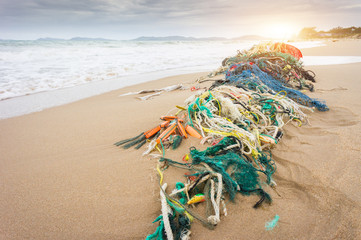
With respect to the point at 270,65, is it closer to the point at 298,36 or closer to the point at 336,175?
the point at 336,175

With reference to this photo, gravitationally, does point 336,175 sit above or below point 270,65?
below

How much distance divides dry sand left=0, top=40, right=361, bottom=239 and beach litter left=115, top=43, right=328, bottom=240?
9 centimetres

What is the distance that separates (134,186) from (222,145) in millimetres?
838

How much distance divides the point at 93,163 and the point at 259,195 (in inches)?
63.9

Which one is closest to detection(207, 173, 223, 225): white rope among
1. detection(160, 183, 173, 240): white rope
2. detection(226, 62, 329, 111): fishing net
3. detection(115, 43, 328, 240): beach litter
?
detection(115, 43, 328, 240): beach litter

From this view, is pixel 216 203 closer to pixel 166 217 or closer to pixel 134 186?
pixel 166 217

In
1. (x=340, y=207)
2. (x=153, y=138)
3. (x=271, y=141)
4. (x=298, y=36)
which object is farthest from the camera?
(x=298, y=36)

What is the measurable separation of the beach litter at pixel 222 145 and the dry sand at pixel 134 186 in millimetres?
86

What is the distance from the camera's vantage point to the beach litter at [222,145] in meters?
1.33

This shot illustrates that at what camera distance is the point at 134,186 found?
1684 millimetres

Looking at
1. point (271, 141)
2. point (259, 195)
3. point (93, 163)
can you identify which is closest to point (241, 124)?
point (271, 141)

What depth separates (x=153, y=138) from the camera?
2.33 m

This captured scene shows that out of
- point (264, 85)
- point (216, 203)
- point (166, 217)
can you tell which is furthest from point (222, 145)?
point (264, 85)

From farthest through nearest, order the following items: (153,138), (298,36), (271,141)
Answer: (298,36), (153,138), (271,141)
